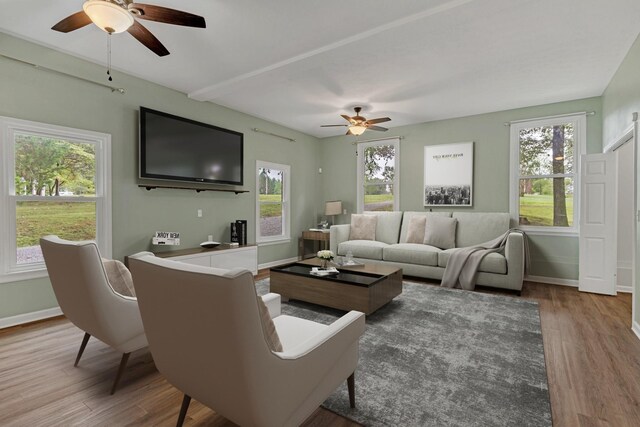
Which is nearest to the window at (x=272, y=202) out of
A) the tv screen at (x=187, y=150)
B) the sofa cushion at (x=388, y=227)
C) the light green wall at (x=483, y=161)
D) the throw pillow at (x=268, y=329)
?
the tv screen at (x=187, y=150)

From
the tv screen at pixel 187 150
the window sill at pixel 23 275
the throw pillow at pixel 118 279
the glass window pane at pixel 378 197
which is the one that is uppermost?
the tv screen at pixel 187 150

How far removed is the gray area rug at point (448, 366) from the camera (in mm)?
1732

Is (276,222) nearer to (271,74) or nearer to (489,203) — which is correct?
(271,74)

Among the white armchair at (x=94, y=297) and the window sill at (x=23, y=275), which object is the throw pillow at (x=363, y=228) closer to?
the white armchair at (x=94, y=297)

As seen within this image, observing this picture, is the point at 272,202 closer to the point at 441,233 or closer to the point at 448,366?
the point at 441,233

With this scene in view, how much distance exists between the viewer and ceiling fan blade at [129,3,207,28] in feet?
6.79

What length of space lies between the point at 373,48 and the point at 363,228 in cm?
333

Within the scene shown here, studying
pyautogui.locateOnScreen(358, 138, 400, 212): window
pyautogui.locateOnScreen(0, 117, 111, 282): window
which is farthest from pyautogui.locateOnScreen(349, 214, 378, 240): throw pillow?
pyautogui.locateOnScreen(0, 117, 111, 282): window

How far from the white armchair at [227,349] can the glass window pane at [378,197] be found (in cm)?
503

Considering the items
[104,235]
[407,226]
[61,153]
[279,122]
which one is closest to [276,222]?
[279,122]

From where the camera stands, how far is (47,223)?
10.9ft

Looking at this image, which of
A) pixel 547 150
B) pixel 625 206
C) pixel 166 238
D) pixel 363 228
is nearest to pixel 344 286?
pixel 166 238

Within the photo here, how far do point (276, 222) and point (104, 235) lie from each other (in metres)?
3.00

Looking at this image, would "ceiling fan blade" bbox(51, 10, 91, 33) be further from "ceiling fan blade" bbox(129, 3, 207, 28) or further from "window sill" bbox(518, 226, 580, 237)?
"window sill" bbox(518, 226, 580, 237)
